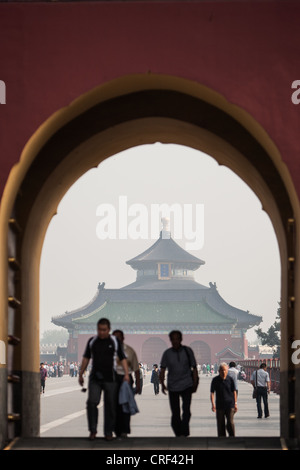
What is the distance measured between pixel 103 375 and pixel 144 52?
3.34 metres

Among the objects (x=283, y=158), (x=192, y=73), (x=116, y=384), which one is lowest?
(x=116, y=384)

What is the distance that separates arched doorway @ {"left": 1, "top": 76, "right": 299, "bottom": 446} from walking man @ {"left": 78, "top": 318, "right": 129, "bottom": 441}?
1077mm

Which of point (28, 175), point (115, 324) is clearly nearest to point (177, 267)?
point (115, 324)

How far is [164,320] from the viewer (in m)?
96.4

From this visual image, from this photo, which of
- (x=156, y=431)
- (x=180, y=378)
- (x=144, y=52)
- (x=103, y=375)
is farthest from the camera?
(x=156, y=431)

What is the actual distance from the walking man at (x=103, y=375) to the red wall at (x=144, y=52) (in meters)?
2.09

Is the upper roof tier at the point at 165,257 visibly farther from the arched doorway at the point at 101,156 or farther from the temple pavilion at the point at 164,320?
the arched doorway at the point at 101,156

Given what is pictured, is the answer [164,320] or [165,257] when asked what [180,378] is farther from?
[165,257]

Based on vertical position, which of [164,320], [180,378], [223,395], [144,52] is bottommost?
[223,395]

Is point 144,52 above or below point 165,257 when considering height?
below

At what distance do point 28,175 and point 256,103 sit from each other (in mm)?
3230

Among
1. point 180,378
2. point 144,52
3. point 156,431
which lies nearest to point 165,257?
point 156,431

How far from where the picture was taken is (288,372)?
1064cm
